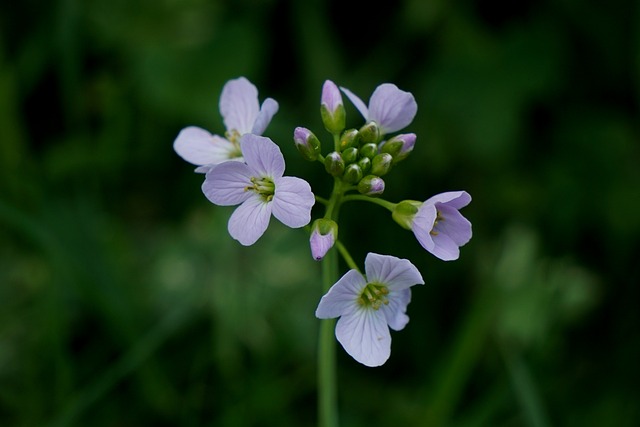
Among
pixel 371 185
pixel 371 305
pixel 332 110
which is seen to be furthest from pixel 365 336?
pixel 332 110

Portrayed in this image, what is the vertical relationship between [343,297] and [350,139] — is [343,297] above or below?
below

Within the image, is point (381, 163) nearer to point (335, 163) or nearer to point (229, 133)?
point (335, 163)

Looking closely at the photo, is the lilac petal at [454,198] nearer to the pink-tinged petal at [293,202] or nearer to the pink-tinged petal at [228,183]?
the pink-tinged petal at [293,202]

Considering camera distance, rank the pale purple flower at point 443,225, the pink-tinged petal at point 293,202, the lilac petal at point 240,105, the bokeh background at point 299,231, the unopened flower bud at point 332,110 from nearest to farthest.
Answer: the pink-tinged petal at point 293,202 → the pale purple flower at point 443,225 → the unopened flower bud at point 332,110 → the lilac petal at point 240,105 → the bokeh background at point 299,231

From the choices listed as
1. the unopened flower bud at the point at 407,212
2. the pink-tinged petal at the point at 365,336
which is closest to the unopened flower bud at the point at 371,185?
the unopened flower bud at the point at 407,212

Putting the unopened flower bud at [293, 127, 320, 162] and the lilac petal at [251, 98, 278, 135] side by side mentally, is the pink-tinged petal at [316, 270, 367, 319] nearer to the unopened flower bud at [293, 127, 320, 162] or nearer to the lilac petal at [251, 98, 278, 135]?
the unopened flower bud at [293, 127, 320, 162]

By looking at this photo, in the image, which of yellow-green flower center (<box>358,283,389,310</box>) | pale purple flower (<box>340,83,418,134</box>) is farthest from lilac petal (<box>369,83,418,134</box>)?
yellow-green flower center (<box>358,283,389,310</box>)
